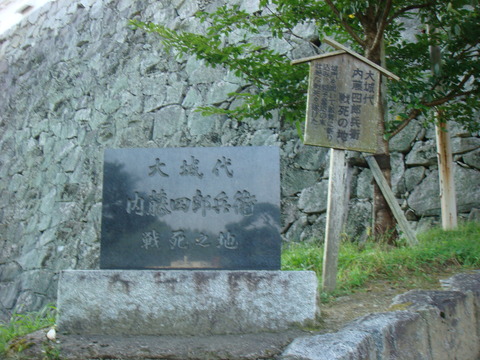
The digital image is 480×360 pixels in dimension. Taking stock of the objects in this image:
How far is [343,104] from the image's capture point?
4.46m

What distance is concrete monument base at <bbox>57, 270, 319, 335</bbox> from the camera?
3.34 meters

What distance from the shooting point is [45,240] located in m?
9.66

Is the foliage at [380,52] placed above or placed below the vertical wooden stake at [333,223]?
above

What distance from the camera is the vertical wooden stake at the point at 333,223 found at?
421 centimetres

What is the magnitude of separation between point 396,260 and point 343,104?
1.36 meters

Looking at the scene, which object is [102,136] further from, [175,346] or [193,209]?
[175,346]

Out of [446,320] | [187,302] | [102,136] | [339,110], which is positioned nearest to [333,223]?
[339,110]

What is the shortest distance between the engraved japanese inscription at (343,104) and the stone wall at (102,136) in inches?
77.0

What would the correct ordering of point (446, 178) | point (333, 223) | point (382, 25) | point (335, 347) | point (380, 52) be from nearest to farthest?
point (335, 347) → point (333, 223) → point (382, 25) → point (380, 52) → point (446, 178)

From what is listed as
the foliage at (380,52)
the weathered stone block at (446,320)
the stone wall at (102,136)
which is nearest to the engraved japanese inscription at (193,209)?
the weathered stone block at (446,320)

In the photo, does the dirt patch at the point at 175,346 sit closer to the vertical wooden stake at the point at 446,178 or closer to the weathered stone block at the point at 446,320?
the weathered stone block at the point at 446,320

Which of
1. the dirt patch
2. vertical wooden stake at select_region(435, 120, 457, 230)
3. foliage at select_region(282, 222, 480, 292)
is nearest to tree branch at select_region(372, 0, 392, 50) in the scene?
vertical wooden stake at select_region(435, 120, 457, 230)

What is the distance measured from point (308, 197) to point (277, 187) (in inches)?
140

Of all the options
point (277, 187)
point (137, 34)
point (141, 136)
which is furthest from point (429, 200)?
point (137, 34)
